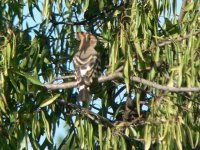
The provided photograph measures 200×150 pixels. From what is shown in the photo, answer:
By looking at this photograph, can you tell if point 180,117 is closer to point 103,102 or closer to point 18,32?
point 103,102

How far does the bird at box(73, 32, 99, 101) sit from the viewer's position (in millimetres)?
7711

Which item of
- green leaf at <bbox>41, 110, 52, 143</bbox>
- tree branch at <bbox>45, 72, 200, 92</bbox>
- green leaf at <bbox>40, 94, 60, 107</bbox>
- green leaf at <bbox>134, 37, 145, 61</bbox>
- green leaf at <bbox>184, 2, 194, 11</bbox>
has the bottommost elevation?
green leaf at <bbox>41, 110, 52, 143</bbox>

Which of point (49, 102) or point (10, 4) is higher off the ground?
point (10, 4)

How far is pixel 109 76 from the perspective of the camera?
23.7ft

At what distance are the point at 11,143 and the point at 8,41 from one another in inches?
34.4

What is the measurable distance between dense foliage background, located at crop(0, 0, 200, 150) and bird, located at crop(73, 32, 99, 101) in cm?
8

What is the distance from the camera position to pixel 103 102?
26.4ft

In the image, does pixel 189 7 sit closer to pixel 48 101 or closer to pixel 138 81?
→ pixel 138 81

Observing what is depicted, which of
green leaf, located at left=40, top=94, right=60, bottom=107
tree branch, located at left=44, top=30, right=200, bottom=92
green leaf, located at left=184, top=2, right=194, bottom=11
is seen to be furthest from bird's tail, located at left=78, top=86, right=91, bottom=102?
green leaf, located at left=184, top=2, right=194, bottom=11

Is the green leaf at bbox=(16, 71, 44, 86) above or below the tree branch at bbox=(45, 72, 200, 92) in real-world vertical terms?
above

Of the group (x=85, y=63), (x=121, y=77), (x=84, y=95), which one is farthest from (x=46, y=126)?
(x=85, y=63)

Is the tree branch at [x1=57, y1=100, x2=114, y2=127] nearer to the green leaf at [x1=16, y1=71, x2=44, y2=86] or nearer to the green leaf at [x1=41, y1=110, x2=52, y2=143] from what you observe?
the green leaf at [x1=41, y1=110, x2=52, y2=143]

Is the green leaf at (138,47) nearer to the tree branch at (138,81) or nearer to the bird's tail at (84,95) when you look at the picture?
the tree branch at (138,81)

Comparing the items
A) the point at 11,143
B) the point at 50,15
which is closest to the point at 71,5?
the point at 50,15
